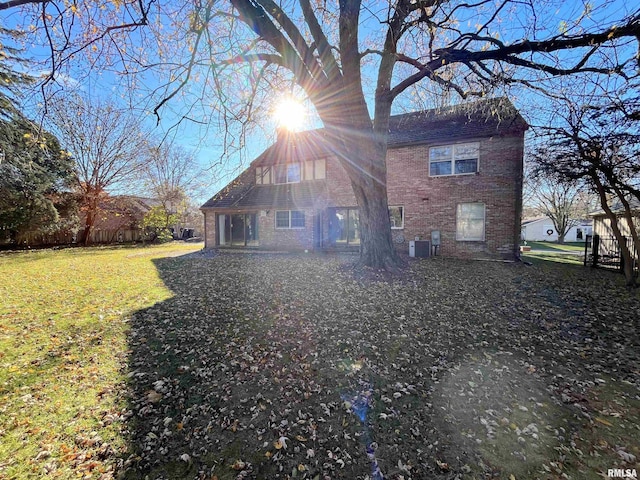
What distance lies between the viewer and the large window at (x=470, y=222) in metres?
12.6

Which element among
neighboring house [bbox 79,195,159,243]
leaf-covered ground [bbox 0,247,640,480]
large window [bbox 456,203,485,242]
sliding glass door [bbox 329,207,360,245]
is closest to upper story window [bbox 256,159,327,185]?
sliding glass door [bbox 329,207,360,245]

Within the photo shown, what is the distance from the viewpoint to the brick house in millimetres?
12023

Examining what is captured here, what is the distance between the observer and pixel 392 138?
14.4m

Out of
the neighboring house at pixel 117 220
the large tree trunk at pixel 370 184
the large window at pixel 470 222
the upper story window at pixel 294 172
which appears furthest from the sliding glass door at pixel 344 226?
the neighboring house at pixel 117 220

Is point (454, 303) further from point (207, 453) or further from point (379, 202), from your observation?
point (207, 453)

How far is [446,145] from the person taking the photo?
1296 centimetres

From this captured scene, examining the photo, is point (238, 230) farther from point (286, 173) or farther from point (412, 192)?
point (412, 192)

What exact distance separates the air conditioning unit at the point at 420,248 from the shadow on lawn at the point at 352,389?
263 inches

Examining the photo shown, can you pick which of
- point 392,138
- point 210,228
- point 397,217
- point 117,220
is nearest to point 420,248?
point 397,217

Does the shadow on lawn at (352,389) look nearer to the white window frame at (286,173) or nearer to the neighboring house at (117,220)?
the white window frame at (286,173)

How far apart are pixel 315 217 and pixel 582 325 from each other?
1185 centimetres

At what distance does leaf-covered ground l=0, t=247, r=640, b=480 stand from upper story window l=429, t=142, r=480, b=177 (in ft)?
25.9

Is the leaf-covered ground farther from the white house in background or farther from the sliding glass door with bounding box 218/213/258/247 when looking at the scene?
the white house in background

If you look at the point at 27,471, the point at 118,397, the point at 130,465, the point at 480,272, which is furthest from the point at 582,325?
the point at 27,471
